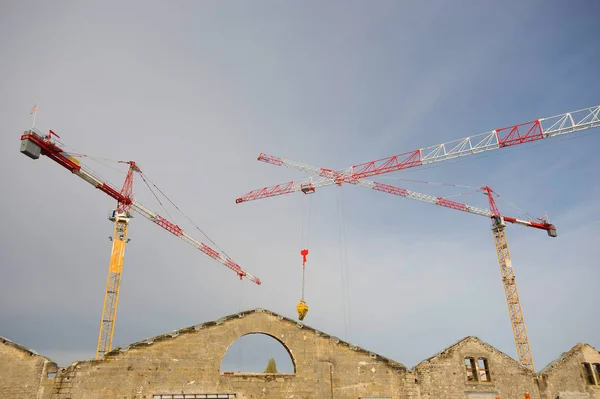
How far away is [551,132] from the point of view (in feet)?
153

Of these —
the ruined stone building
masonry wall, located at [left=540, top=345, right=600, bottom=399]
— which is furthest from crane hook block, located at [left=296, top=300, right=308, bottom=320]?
masonry wall, located at [left=540, top=345, right=600, bottom=399]

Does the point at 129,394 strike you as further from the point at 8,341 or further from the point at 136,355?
the point at 8,341

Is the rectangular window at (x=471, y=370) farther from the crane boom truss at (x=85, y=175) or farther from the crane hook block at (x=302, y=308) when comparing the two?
the crane boom truss at (x=85, y=175)

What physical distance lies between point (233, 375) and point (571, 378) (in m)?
22.2

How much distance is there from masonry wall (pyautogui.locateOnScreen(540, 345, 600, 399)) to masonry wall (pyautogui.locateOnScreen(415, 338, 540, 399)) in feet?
3.46

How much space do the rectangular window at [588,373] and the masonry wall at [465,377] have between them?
4.58 metres

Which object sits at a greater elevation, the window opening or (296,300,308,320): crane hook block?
(296,300,308,320): crane hook block

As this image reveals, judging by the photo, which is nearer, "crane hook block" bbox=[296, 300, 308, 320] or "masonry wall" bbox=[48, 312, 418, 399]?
"masonry wall" bbox=[48, 312, 418, 399]

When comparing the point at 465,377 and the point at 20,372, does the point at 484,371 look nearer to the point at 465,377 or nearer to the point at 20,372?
the point at 465,377

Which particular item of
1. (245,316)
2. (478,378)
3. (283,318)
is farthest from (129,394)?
(478,378)

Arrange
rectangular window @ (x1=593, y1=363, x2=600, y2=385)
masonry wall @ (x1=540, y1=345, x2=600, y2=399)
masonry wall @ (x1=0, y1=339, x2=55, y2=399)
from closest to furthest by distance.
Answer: masonry wall @ (x1=0, y1=339, x2=55, y2=399) → masonry wall @ (x1=540, y1=345, x2=600, y2=399) → rectangular window @ (x1=593, y1=363, x2=600, y2=385)

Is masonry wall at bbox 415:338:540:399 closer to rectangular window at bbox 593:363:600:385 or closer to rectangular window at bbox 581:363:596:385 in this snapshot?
rectangular window at bbox 581:363:596:385

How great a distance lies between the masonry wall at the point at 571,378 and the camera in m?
26.7

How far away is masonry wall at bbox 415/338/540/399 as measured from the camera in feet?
80.3
